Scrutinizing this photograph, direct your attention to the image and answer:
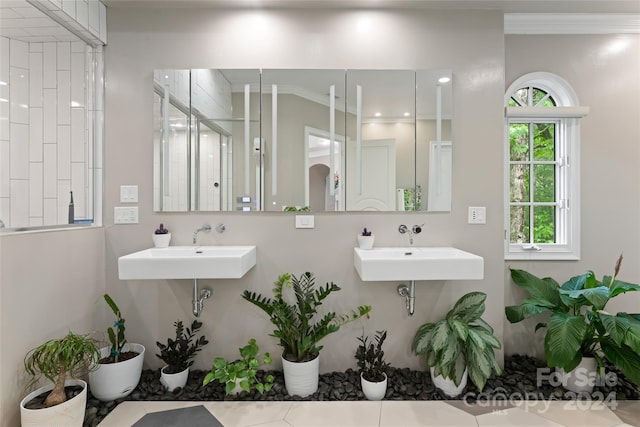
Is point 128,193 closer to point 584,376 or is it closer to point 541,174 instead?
point 541,174

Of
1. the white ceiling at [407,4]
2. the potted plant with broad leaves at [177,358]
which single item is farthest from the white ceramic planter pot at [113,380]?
the white ceiling at [407,4]

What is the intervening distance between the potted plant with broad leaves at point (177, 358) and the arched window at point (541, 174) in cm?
245

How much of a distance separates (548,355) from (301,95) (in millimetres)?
2250

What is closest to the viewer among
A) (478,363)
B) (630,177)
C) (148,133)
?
(478,363)

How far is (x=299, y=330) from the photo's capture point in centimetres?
193

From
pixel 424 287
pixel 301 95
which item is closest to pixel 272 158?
pixel 301 95

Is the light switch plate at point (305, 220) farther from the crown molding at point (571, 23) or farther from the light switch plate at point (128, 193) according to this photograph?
the crown molding at point (571, 23)

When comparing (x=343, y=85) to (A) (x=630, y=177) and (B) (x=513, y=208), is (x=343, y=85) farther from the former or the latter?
(A) (x=630, y=177)

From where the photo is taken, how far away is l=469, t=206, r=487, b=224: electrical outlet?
211 centimetres

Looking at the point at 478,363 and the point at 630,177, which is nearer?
the point at 478,363

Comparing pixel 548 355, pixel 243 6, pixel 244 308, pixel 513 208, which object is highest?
pixel 243 6

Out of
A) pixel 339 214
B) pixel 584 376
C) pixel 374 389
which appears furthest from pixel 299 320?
pixel 584 376

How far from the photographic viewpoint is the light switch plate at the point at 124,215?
6.77 ft

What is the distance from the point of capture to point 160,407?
1.77 metres
